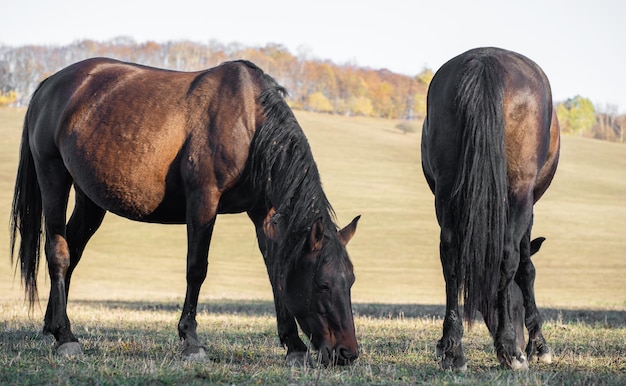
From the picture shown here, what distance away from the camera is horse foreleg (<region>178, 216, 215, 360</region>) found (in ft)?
22.5

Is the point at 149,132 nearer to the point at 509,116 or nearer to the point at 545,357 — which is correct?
the point at 509,116

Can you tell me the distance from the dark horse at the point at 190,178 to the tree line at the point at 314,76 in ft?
309

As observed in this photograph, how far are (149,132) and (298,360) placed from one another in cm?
257

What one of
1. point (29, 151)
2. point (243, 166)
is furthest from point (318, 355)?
point (29, 151)

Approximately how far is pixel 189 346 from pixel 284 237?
54.9 inches

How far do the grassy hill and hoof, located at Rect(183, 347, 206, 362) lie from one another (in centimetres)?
1214

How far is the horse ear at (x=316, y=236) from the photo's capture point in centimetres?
586

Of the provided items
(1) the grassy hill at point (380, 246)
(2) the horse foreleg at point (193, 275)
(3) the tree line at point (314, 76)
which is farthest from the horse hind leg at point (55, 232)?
(3) the tree line at point (314, 76)

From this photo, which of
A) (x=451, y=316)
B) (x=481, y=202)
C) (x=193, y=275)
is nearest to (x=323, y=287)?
(x=451, y=316)

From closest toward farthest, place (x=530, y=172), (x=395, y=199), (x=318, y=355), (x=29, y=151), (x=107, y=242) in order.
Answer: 1. (x=318, y=355)
2. (x=530, y=172)
3. (x=29, y=151)
4. (x=107, y=242)
5. (x=395, y=199)

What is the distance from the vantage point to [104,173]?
7.51 m

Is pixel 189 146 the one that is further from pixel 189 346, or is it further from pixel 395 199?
pixel 395 199

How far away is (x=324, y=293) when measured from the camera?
5816mm

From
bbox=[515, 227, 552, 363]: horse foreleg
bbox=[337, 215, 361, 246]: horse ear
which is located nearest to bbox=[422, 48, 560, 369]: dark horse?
bbox=[337, 215, 361, 246]: horse ear
